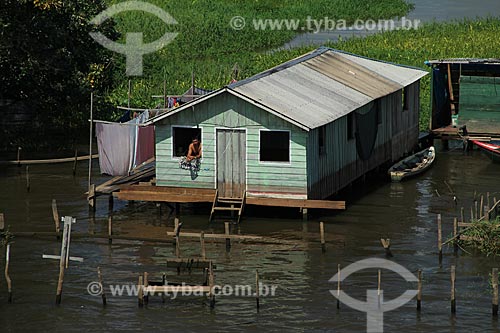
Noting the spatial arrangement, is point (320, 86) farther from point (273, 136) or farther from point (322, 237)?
point (322, 237)

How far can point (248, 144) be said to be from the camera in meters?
28.2

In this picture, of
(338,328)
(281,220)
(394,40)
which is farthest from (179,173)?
A: (394,40)

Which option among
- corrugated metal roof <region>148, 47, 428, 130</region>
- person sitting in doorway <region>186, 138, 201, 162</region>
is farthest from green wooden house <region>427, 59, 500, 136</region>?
person sitting in doorway <region>186, 138, 201, 162</region>

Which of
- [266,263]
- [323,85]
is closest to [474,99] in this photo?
[323,85]

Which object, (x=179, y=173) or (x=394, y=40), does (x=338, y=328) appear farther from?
(x=394, y=40)

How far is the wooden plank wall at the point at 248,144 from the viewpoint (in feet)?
91.6

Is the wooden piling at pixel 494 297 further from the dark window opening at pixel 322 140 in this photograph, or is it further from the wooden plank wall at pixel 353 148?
the dark window opening at pixel 322 140

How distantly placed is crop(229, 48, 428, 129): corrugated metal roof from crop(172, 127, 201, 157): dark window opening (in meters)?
1.75

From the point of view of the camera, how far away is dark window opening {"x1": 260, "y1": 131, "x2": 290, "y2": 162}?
28.9 m

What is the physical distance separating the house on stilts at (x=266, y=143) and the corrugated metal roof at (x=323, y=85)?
0.14 feet

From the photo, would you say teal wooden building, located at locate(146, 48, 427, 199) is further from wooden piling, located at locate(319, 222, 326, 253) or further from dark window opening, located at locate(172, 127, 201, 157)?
wooden piling, located at locate(319, 222, 326, 253)

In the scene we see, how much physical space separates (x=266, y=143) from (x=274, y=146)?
33 centimetres

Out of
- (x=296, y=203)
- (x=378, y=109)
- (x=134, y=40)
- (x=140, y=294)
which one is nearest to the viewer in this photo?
(x=140, y=294)

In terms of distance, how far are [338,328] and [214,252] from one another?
5721 mm
